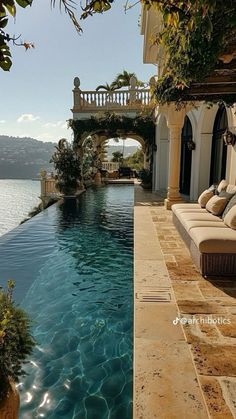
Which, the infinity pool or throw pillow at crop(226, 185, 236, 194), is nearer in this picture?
the infinity pool

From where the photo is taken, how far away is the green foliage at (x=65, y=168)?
14.5m

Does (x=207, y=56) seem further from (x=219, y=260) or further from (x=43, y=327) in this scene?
(x=43, y=327)

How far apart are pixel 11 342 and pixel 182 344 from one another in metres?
1.45

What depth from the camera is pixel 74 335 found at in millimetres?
3314

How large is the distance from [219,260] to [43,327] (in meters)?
2.37

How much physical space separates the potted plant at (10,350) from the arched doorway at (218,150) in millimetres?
9010

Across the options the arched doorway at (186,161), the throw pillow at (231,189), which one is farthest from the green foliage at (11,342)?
the arched doorway at (186,161)

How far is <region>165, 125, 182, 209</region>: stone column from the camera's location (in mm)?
9609

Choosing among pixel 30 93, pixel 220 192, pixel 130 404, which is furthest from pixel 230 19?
pixel 30 93

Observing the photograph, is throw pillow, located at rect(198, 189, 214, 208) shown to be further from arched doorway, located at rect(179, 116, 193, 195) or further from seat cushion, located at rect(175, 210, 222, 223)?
arched doorway, located at rect(179, 116, 193, 195)

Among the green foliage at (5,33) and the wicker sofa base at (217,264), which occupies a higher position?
the green foliage at (5,33)

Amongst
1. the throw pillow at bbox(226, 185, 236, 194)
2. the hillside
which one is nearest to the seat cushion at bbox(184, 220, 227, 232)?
the throw pillow at bbox(226, 185, 236, 194)

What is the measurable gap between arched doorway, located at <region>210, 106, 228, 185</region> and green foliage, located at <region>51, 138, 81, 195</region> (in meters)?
6.81

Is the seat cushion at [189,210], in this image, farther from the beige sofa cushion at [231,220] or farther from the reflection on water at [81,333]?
the beige sofa cushion at [231,220]
